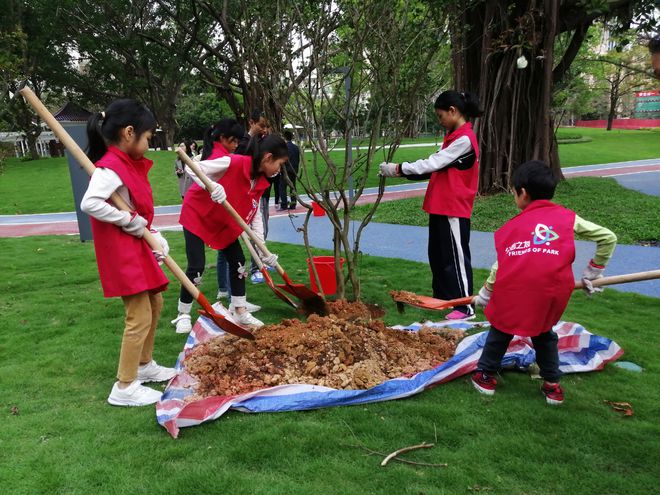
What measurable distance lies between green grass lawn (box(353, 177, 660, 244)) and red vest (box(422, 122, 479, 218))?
12.7 feet

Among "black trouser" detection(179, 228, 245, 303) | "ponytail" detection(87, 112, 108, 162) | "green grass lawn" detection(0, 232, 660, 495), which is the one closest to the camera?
"green grass lawn" detection(0, 232, 660, 495)

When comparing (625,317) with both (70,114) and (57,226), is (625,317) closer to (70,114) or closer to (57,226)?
(57,226)

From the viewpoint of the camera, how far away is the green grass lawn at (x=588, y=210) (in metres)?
7.46

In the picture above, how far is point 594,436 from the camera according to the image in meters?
2.51

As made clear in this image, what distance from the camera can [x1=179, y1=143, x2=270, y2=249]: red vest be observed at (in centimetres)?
393

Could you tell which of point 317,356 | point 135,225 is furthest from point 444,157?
point 135,225

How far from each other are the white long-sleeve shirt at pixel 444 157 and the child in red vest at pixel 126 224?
1.97 metres

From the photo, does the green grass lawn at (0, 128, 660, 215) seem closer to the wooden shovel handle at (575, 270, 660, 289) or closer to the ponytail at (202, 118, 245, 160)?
the ponytail at (202, 118, 245, 160)

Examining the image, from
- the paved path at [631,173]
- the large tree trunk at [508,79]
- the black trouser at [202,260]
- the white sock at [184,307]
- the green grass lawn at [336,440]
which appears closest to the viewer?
the green grass lawn at [336,440]

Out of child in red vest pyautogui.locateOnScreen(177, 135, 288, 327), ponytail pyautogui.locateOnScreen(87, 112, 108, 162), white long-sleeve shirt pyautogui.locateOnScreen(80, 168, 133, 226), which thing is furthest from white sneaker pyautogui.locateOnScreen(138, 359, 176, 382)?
ponytail pyautogui.locateOnScreen(87, 112, 108, 162)

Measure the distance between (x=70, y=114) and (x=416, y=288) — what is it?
39.1 metres

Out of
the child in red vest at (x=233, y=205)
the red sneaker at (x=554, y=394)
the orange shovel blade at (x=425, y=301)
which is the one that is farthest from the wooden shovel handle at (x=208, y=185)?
the red sneaker at (x=554, y=394)

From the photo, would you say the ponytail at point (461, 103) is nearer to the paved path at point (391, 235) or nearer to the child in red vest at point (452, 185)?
the child in red vest at point (452, 185)

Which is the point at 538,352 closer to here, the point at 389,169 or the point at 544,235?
the point at 544,235
